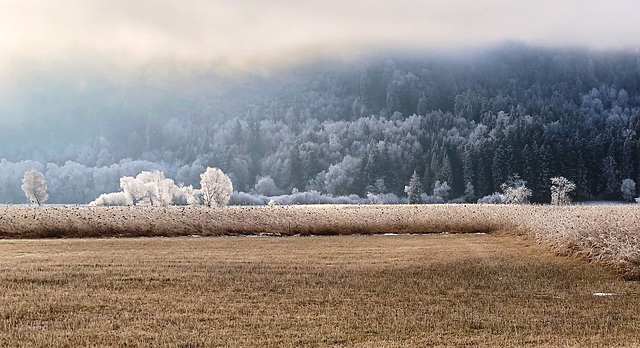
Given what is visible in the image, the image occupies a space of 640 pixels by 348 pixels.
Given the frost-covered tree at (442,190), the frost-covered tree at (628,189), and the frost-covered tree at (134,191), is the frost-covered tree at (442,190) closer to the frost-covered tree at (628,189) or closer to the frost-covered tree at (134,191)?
the frost-covered tree at (628,189)

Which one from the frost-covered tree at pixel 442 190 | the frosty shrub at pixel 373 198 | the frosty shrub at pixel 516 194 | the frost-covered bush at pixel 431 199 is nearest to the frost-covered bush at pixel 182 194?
the frosty shrub at pixel 373 198

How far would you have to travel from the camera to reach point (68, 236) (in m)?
42.0

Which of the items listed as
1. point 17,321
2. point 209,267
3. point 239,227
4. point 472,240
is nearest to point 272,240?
point 239,227

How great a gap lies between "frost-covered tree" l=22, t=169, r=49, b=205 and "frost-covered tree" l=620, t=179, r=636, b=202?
115678 millimetres

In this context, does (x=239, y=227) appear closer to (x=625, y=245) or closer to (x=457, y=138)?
(x=625, y=245)

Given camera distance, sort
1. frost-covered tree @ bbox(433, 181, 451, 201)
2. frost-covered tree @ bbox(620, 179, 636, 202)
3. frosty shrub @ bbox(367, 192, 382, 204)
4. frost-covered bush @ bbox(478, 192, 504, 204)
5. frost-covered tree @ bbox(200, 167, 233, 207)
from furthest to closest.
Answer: frosty shrub @ bbox(367, 192, 382, 204)
frost-covered tree @ bbox(433, 181, 451, 201)
frost-covered tree @ bbox(620, 179, 636, 202)
frost-covered bush @ bbox(478, 192, 504, 204)
frost-covered tree @ bbox(200, 167, 233, 207)

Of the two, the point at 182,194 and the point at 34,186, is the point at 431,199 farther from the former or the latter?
the point at 34,186

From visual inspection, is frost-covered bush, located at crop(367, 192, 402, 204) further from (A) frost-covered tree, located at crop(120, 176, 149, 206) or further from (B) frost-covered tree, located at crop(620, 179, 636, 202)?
(A) frost-covered tree, located at crop(120, 176, 149, 206)

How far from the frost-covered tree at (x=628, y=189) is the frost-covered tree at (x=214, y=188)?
3214 inches

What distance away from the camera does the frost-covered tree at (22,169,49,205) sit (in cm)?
11769

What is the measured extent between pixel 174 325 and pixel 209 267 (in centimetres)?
1021

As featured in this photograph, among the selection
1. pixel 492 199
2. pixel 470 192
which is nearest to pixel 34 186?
pixel 470 192

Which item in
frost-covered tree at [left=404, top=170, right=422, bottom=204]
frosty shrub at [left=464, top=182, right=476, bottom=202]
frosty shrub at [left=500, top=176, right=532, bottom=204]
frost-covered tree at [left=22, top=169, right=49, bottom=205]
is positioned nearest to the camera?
frosty shrub at [left=500, top=176, right=532, bottom=204]

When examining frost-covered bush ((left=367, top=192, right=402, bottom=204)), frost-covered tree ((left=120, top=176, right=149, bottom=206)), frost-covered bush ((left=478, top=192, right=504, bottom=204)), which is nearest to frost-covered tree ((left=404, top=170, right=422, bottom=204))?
frost-covered bush ((left=367, top=192, right=402, bottom=204))
